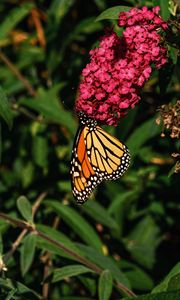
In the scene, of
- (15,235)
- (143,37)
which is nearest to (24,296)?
(15,235)

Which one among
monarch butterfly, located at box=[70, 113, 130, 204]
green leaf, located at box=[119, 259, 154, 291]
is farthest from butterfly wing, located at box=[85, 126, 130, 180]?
green leaf, located at box=[119, 259, 154, 291]

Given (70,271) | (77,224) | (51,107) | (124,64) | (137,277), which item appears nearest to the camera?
(124,64)

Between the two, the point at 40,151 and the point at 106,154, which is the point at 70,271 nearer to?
the point at 106,154

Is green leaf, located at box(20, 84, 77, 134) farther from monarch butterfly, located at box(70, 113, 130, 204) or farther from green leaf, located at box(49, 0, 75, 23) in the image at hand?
monarch butterfly, located at box(70, 113, 130, 204)

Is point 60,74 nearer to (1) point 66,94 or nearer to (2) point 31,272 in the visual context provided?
(1) point 66,94

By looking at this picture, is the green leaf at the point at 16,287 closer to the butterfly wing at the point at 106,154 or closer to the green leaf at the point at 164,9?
the butterfly wing at the point at 106,154

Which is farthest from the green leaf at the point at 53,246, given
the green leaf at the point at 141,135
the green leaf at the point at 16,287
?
the green leaf at the point at 141,135

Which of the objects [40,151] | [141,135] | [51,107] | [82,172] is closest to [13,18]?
[51,107]
